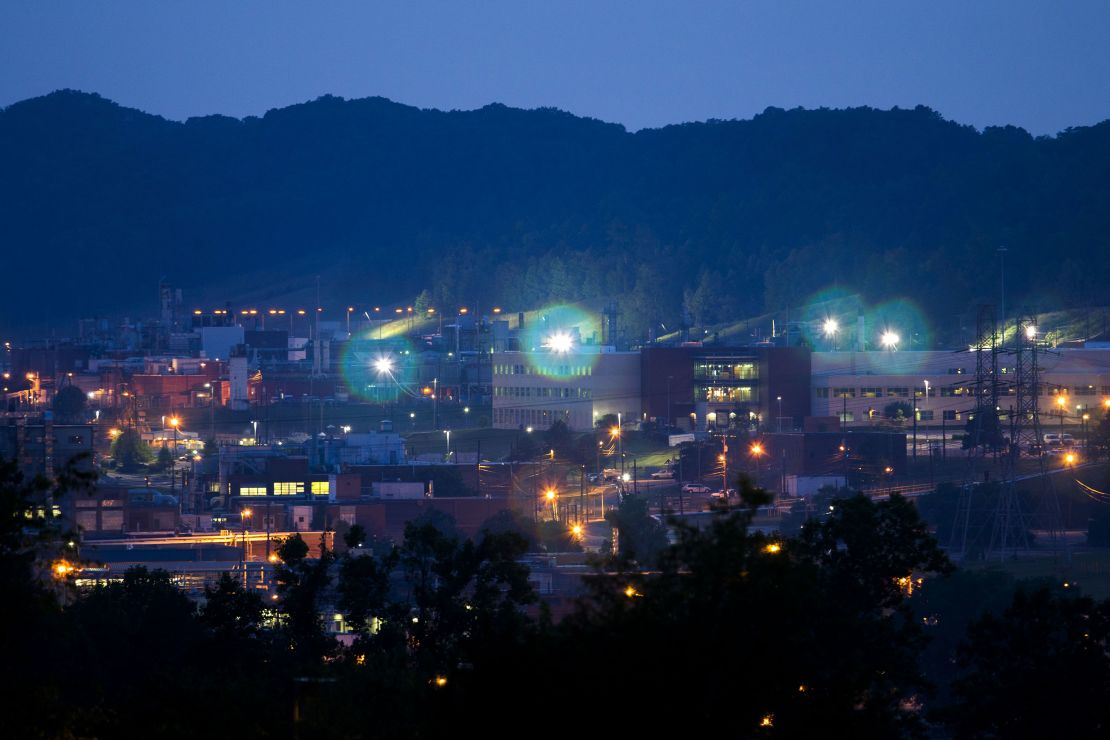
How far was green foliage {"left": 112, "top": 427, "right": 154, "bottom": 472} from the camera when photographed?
2831cm

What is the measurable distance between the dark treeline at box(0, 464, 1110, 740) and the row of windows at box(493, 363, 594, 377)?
64.7ft

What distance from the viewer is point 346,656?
9.59 metres

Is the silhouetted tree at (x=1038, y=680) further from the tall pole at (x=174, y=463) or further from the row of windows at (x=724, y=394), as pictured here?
the row of windows at (x=724, y=394)

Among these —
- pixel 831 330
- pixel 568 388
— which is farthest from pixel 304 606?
pixel 831 330

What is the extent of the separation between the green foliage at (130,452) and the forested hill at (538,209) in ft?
93.2

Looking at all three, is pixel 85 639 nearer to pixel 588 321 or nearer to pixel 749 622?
pixel 749 622

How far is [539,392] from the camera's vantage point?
33.5m

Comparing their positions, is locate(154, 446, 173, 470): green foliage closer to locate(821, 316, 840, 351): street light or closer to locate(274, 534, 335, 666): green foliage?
locate(821, 316, 840, 351): street light

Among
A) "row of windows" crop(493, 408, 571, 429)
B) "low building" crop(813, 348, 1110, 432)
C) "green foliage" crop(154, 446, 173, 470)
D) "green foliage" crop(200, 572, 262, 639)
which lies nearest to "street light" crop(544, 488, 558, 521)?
"green foliage" crop(154, 446, 173, 470)

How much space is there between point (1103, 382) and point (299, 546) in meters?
22.9

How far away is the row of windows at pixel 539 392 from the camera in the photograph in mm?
32688

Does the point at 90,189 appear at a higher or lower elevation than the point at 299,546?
higher

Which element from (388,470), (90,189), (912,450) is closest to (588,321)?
(912,450)

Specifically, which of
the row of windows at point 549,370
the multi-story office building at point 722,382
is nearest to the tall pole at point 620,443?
the multi-story office building at point 722,382
